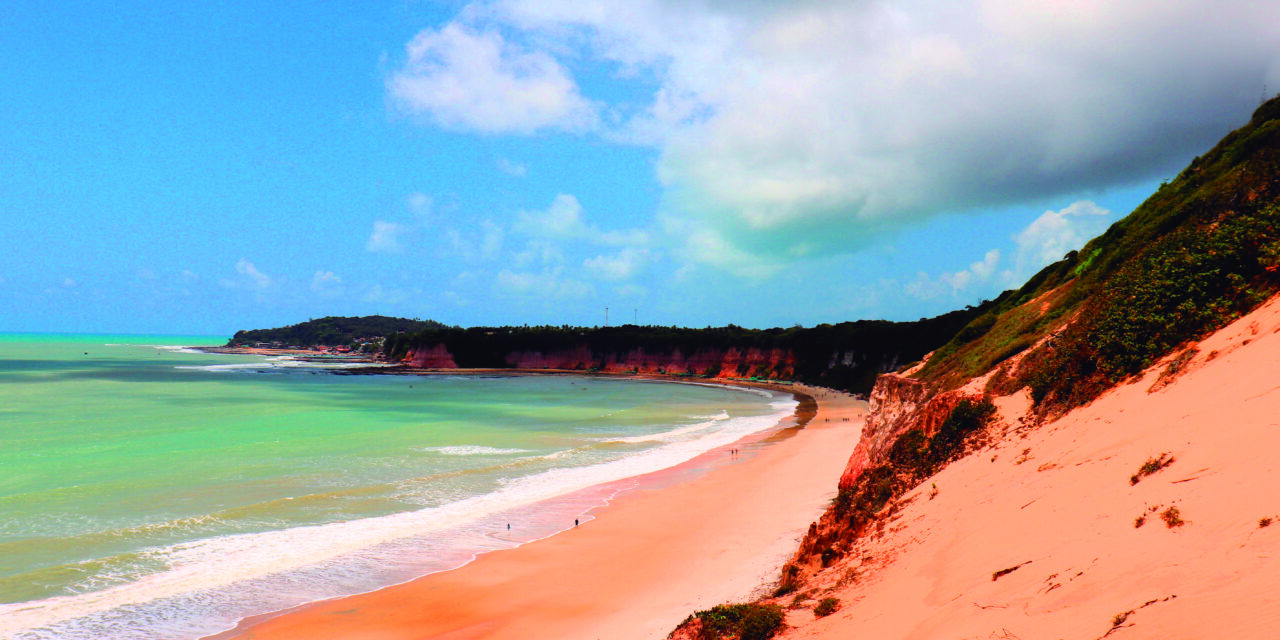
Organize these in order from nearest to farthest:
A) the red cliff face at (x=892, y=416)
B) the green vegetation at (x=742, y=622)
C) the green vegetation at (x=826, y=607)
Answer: the green vegetation at (x=742, y=622) < the green vegetation at (x=826, y=607) < the red cliff face at (x=892, y=416)

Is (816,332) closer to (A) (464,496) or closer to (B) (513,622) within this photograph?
(A) (464,496)

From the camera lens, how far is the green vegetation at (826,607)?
796 cm

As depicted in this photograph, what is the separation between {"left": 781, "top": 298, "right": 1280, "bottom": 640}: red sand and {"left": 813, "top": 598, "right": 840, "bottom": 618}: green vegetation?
0.37 feet

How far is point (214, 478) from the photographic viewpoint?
24500 mm

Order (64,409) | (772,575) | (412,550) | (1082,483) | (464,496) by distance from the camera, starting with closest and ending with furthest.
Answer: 1. (1082,483)
2. (772,575)
3. (412,550)
4. (464,496)
5. (64,409)

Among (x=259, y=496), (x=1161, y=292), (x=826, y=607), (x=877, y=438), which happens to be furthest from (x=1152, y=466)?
(x=259, y=496)

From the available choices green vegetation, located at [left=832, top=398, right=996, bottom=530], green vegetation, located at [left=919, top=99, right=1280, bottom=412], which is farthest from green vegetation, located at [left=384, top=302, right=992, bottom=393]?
green vegetation, located at [left=832, top=398, right=996, bottom=530]

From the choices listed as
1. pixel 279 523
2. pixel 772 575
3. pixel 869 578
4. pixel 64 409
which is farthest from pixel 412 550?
pixel 64 409

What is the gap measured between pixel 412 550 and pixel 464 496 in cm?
578

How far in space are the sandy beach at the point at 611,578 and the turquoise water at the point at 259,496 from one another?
1239 millimetres

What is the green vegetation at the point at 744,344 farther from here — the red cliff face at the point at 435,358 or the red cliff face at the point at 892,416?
the red cliff face at the point at 892,416

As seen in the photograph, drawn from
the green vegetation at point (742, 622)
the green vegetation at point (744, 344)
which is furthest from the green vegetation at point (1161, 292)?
the green vegetation at point (744, 344)

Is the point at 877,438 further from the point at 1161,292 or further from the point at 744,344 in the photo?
the point at 744,344

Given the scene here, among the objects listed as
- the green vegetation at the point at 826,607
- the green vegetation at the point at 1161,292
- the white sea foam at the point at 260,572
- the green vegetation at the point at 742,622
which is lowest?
the white sea foam at the point at 260,572
